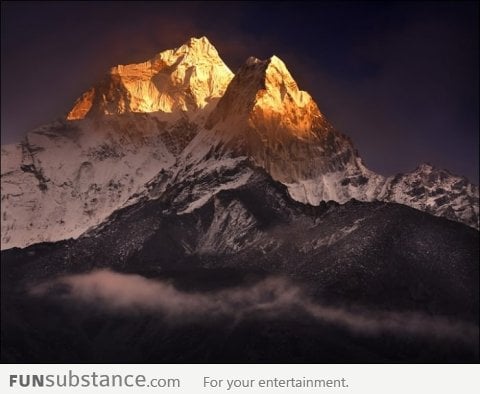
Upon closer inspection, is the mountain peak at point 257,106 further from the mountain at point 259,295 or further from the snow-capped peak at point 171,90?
the mountain at point 259,295

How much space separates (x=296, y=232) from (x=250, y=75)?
1179 centimetres

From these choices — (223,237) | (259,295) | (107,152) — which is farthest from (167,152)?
(259,295)

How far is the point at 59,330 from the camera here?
58000 millimetres

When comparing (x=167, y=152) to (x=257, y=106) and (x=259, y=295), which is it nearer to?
(x=257, y=106)

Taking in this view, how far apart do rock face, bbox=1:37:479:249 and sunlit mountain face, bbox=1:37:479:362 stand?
0.67 ft

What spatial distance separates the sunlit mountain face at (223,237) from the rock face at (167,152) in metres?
0.20

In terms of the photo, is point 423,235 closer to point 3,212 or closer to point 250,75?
point 250,75

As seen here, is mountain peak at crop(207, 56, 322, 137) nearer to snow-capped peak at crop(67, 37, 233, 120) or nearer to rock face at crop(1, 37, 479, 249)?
rock face at crop(1, 37, 479, 249)

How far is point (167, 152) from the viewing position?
82.1 m

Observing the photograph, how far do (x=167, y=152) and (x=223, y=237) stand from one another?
12.6 metres

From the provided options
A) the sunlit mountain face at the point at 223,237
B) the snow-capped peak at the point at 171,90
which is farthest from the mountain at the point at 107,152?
the sunlit mountain face at the point at 223,237

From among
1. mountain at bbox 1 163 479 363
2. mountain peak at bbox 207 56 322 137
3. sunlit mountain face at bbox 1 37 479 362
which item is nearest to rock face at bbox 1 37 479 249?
mountain peak at bbox 207 56 322 137

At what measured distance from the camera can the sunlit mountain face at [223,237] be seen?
Result: 185ft

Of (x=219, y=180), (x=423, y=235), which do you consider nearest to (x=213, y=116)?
(x=219, y=180)
